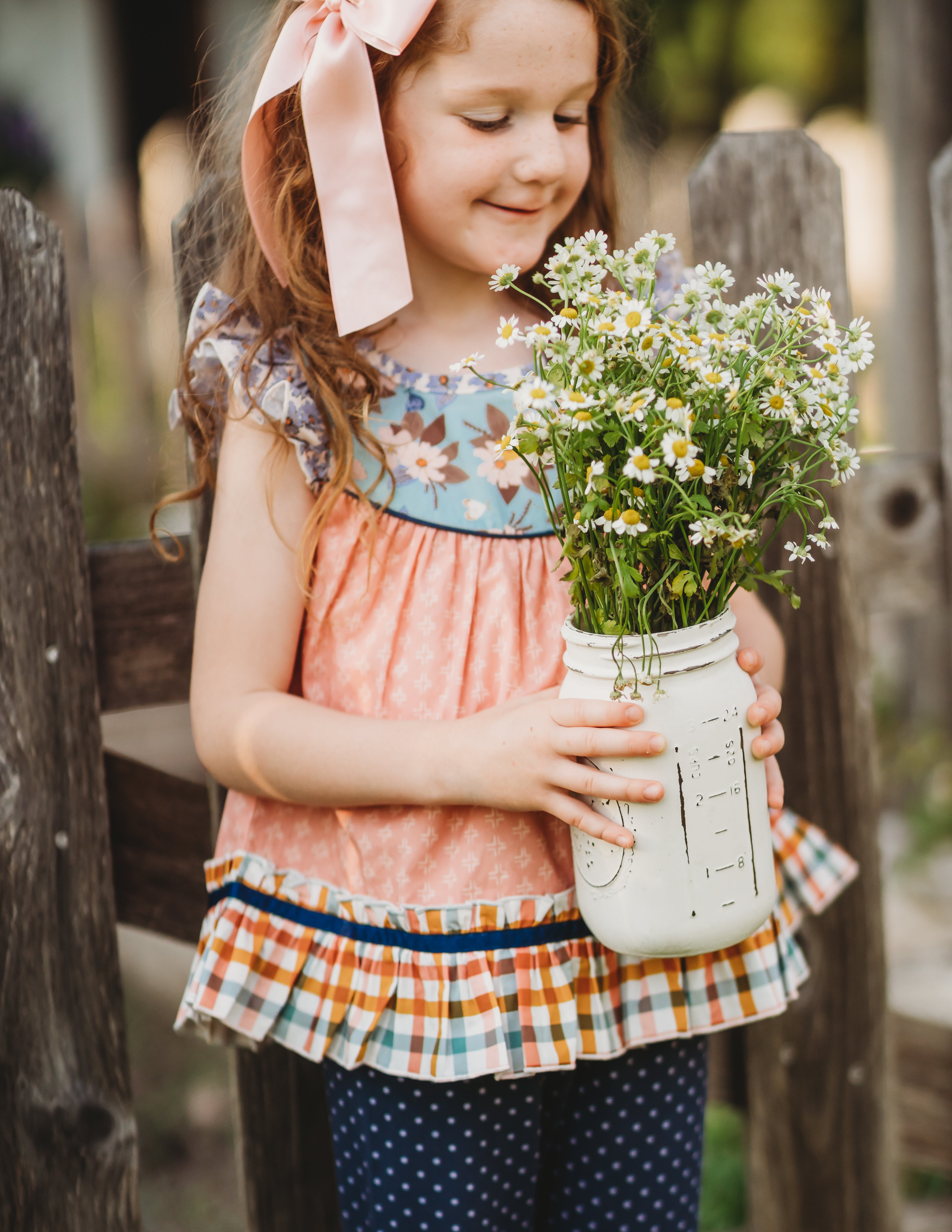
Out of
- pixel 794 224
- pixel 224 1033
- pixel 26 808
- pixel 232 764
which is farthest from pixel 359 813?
pixel 794 224

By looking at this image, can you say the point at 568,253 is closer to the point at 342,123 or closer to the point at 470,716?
the point at 342,123

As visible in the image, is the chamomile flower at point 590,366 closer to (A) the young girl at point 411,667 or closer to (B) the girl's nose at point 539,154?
(A) the young girl at point 411,667

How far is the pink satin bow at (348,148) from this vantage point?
1.21 meters

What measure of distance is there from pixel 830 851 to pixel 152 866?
92cm

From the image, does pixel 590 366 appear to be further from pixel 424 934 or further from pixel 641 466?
pixel 424 934

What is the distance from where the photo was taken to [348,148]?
1.24 metres

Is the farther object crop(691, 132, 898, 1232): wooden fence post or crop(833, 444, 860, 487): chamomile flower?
crop(691, 132, 898, 1232): wooden fence post

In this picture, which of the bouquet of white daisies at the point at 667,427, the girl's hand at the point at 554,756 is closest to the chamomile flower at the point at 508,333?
the bouquet of white daisies at the point at 667,427

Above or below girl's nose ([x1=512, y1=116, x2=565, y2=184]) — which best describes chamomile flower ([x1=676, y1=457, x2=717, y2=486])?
below

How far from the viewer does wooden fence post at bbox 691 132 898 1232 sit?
1.67 meters

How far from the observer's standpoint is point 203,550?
4.97ft

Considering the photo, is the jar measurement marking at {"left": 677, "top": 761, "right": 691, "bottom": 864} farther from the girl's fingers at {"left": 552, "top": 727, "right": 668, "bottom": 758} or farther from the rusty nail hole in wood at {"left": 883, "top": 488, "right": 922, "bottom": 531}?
the rusty nail hole in wood at {"left": 883, "top": 488, "right": 922, "bottom": 531}

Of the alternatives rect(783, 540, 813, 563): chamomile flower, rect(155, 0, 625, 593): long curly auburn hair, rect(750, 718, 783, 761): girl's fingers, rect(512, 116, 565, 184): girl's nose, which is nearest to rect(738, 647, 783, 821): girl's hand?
rect(750, 718, 783, 761): girl's fingers

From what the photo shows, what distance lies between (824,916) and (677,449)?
1.08 meters
